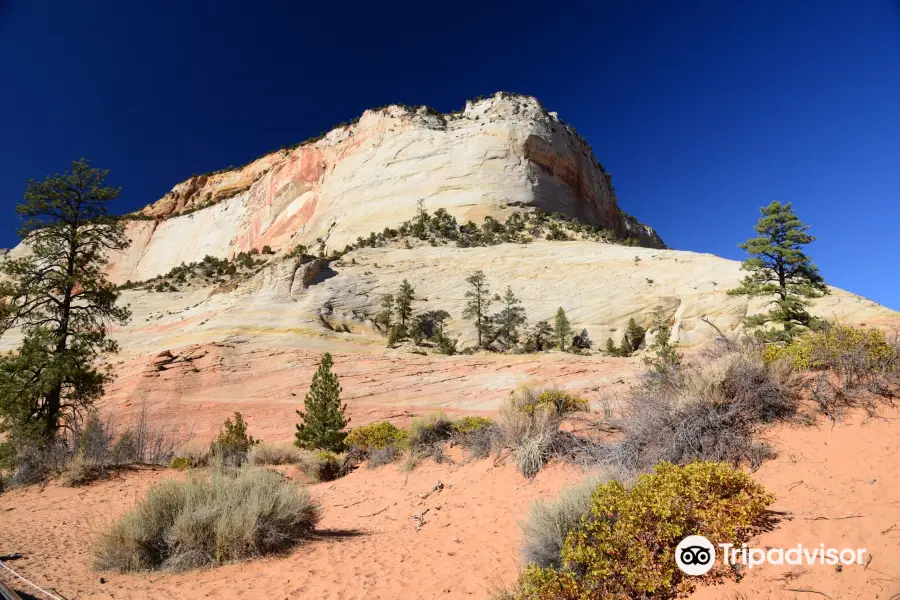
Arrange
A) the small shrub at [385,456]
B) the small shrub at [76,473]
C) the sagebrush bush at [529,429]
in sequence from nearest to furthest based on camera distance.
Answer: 1. the sagebrush bush at [529,429]
2. the small shrub at [76,473]
3. the small shrub at [385,456]

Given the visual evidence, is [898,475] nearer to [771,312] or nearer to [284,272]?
[771,312]

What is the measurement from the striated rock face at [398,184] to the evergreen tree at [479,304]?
1848 centimetres

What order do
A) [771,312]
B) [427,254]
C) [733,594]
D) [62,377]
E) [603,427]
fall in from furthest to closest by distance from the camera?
[427,254] → [771,312] → [62,377] → [603,427] → [733,594]

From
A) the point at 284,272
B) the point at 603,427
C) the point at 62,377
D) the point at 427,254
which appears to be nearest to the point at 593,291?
the point at 427,254

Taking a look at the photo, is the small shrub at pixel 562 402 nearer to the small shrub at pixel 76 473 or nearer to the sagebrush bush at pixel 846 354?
the sagebrush bush at pixel 846 354

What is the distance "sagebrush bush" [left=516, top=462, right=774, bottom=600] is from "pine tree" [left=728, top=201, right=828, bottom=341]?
→ 1701 cm

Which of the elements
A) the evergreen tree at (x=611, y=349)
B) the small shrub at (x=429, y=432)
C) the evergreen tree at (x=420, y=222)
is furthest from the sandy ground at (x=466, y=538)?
the evergreen tree at (x=420, y=222)

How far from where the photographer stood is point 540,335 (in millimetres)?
31219

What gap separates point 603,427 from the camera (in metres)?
7.71

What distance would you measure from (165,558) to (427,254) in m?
35.9

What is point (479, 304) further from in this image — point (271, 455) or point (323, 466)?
point (323, 466)

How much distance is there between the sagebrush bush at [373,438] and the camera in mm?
12445

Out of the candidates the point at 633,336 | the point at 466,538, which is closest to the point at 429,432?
the point at 466,538

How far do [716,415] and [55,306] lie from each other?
1660 cm
